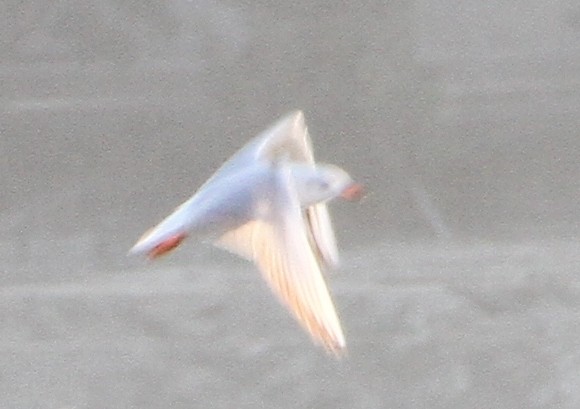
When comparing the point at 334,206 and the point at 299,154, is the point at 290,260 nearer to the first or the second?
the point at 299,154

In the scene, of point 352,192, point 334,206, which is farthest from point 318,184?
point 334,206

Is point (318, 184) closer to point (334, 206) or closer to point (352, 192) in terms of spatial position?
point (352, 192)

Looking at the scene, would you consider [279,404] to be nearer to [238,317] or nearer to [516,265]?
[238,317]

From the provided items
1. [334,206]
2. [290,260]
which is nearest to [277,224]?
[290,260]

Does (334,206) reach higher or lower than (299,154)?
higher

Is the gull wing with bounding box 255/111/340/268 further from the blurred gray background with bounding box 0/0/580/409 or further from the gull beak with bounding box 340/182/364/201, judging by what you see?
the blurred gray background with bounding box 0/0/580/409

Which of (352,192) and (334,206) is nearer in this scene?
(352,192)

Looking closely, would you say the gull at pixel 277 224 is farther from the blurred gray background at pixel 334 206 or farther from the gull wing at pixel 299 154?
the blurred gray background at pixel 334 206
